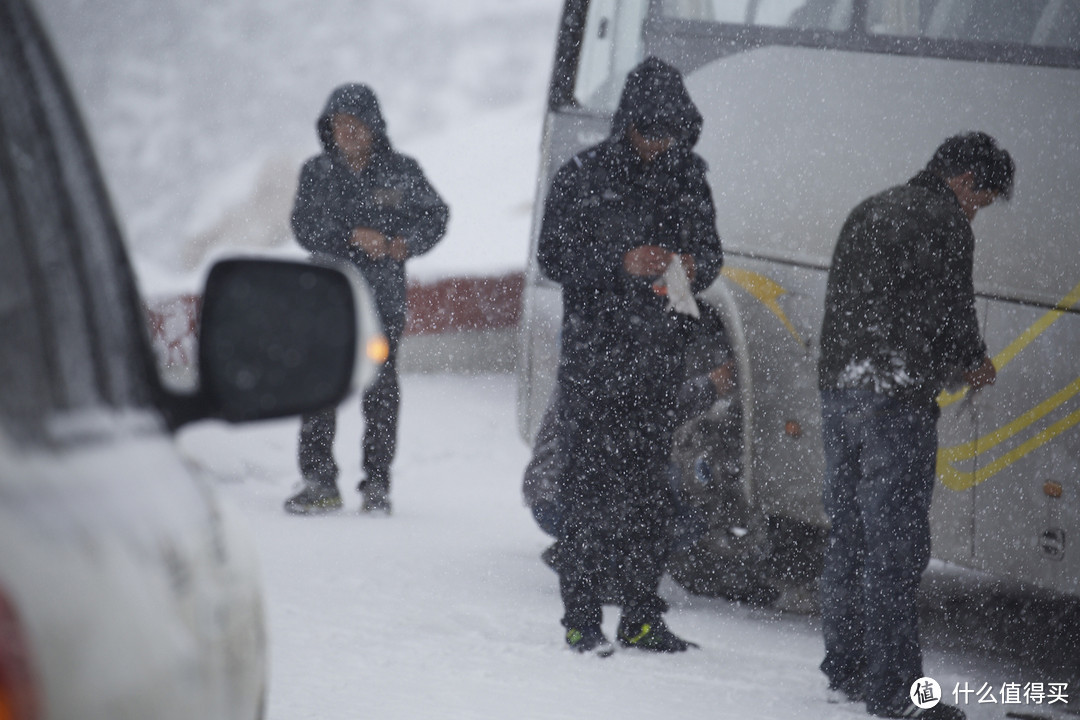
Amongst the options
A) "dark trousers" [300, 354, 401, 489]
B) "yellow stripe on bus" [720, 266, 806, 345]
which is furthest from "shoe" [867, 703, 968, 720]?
"dark trousers" [300, 354, 401, 489]

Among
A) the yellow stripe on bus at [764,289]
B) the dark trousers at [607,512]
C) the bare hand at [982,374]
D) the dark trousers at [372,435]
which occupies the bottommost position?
the dark trousers at [372,435]

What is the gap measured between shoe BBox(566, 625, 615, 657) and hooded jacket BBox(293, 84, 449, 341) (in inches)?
120

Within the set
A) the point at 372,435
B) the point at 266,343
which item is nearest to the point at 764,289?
the point at 372,435

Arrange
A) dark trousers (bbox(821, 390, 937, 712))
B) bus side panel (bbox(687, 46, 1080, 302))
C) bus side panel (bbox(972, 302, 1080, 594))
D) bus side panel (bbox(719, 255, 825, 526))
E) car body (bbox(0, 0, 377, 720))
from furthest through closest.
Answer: bus side panel (bbox(719, 255, 825, 526))
bus side panel (bbox(687, 46, 1080, 302))
bus side panel (bbox(972, 302, 1080, 594))
dark trousers (bbox(821, 390, 937, 712))
car body (bbox(0, 0, 377, 720))

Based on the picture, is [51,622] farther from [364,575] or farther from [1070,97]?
[364,575]

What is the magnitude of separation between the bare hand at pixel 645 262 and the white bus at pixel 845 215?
1107mm

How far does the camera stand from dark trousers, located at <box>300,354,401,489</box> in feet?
26.9

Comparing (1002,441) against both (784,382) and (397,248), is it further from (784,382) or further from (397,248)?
(397,248)

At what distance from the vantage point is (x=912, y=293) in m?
4.68

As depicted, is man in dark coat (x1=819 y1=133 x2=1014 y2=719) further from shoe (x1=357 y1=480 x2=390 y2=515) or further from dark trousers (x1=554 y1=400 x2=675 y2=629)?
shoe (x1=357 y1=480 x2=390 y2=515)

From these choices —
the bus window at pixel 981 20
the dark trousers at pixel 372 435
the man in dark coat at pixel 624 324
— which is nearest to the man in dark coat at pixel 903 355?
the man in dark coat at pixel 624 324

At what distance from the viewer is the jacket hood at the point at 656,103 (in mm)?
5320

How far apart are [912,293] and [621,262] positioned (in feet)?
3.45

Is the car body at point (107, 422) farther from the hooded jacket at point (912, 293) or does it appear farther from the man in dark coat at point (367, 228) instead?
the man in dark coat at point (367, 228)
